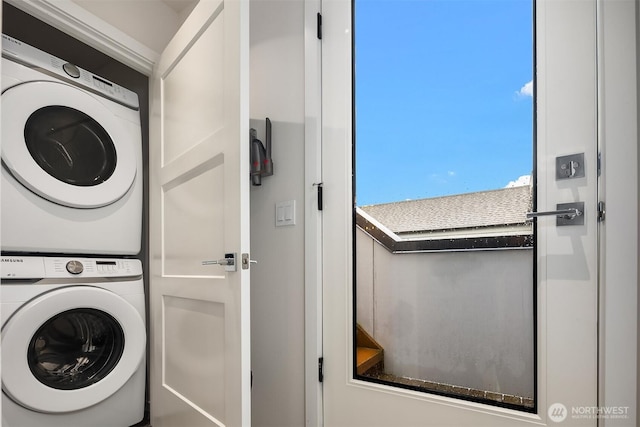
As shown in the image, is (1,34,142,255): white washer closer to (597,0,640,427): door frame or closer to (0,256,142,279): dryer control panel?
(0,256,142,279): dryer control panel

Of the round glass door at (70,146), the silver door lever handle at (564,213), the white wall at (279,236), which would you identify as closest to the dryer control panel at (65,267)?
the round glass door at (70,146)

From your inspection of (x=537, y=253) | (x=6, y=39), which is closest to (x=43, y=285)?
(x=6, y=39)

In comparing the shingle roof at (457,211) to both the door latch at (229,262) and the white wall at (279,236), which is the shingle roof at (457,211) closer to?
the white wall at (279,236)

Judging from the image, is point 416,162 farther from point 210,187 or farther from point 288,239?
point 210,187

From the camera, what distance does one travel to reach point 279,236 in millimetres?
1676

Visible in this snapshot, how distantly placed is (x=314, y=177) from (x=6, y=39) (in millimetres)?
1355

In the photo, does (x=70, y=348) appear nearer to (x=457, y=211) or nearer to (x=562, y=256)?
(x=457, y=211)

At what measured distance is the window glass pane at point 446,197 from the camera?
1.18m

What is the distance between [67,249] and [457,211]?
1.61m

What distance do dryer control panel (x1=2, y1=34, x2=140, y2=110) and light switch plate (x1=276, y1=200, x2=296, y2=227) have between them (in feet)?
3.24

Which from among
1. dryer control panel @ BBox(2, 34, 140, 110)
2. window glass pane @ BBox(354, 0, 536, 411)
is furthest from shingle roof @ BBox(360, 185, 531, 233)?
dryer control panel @ BBox(2, 34, 140, 110)

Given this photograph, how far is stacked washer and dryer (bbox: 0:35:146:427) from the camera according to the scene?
1.36 meters

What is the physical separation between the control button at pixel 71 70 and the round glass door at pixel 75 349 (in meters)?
1.07

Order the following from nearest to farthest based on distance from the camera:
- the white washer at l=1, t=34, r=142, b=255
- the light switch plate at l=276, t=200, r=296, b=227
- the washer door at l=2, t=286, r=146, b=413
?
the washer door at l=2, t=286, r=146, b=413 < the white washer at l=1, t=34, r=142, b=255 < the light switch plate at l=276, t=200, r=296, b=227
